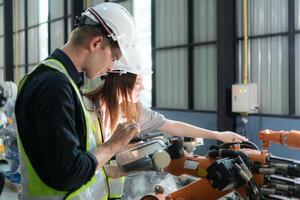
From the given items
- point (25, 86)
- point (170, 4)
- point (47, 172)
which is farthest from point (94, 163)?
point (170, 4)

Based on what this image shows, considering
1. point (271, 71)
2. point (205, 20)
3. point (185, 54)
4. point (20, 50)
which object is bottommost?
point (271, 71)

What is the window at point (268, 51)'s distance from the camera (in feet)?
15.0

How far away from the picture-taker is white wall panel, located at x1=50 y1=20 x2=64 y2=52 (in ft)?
28.6

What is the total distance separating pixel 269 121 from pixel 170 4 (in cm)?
251

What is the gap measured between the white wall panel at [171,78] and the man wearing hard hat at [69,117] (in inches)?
180

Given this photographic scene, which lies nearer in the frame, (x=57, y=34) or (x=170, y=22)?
(x=170, y=22)

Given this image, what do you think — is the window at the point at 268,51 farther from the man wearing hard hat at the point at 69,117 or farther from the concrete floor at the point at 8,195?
the man wearing hard hat at the point at 69,117

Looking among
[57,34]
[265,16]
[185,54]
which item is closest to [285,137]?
[265,16]

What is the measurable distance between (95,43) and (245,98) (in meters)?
3.68

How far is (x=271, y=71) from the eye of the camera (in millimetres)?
4727

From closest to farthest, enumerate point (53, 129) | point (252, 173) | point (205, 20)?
point (53, 129)
point (252, 173)
point (205, 20)

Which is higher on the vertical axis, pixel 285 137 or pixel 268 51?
pixel 268 51

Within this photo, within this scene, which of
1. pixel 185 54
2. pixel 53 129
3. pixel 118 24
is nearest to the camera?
pixel 53 129

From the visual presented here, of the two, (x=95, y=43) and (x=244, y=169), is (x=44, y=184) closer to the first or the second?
(x=95, y=43)
